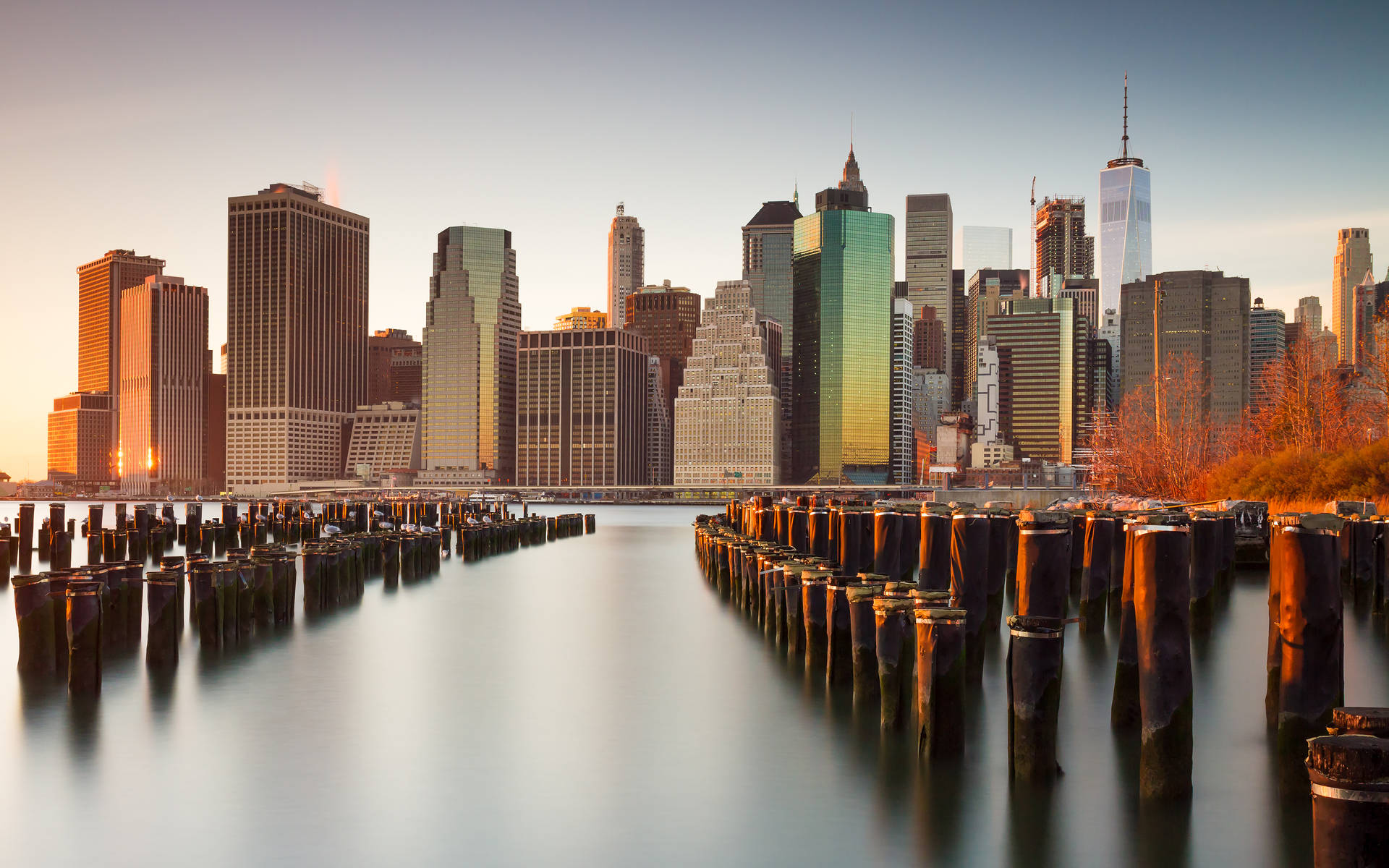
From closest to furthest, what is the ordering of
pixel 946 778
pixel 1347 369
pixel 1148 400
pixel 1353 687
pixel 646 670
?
1. pixel 946 778
2. pixel 1353 687
3. pixel 646 670
4. pixel 1347 369
5. pixel 1148 400

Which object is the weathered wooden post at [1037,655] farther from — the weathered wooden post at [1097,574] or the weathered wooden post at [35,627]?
the weathered wooden post at [35,627]

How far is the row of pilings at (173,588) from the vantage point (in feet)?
59.7

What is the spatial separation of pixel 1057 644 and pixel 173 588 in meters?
16.2

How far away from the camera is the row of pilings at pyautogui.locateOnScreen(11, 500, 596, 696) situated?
18.2 meters

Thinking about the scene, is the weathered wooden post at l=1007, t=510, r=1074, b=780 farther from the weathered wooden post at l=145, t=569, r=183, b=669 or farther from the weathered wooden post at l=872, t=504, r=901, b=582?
the weathered wooden post at l=145, t=569, r=183, b=669

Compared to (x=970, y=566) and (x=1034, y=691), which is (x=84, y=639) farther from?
(x=1034, y=691)

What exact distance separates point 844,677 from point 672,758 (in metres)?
4.21

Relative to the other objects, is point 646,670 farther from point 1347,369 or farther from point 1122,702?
point 1347,369

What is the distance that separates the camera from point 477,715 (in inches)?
696

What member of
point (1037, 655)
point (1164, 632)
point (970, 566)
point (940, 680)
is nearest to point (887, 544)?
point (970, 566)

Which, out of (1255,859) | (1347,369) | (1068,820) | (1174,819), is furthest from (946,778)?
(1347,369)

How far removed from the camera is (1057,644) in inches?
435

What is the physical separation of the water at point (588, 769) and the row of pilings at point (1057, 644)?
0.53 meters

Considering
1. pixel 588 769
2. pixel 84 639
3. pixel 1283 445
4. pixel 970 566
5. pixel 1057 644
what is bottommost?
pixel 588 769
